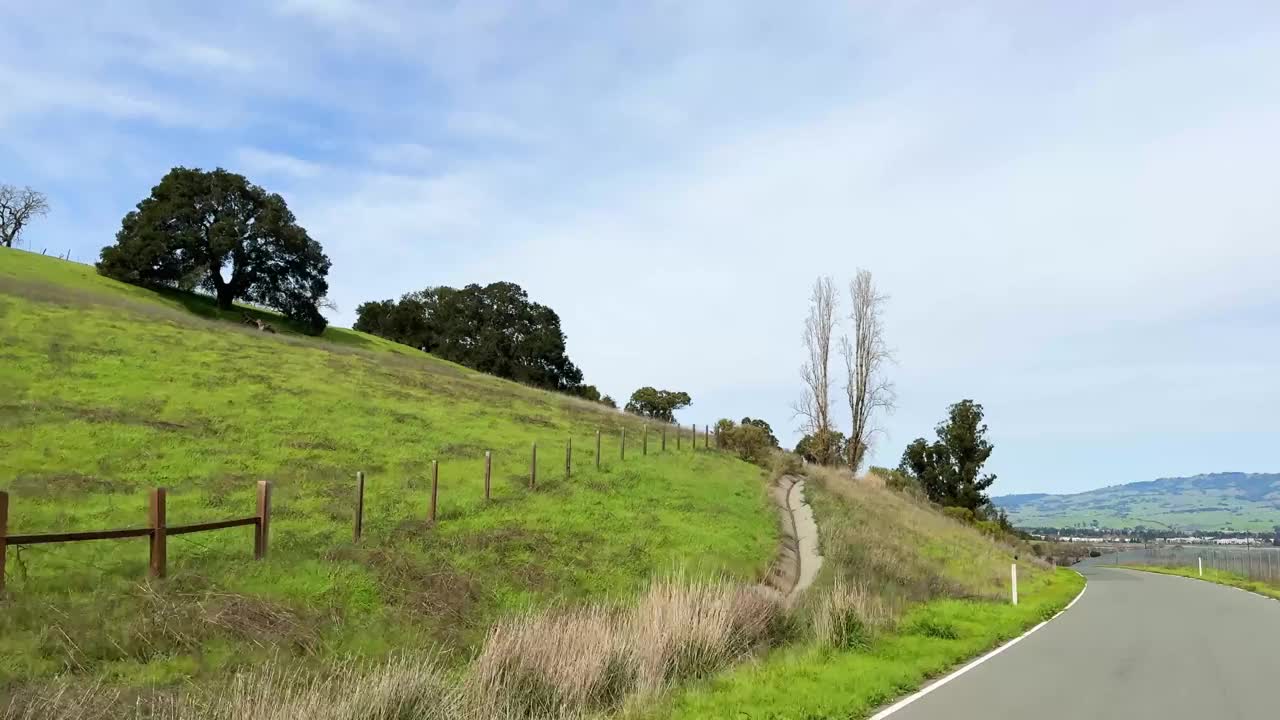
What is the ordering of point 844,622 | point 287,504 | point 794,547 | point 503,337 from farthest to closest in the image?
point 503,337
point 794,547
point 287,504
point 844,622

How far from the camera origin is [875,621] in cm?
1550

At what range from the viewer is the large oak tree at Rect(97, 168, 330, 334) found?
64938mm

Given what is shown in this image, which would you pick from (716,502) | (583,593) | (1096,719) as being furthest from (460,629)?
(716,502)

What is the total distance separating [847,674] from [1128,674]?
409cm

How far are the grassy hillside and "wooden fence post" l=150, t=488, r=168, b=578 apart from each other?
254mm

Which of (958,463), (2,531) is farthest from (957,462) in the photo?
(2,531)

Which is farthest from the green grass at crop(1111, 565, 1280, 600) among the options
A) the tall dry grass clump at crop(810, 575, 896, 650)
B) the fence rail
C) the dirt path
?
the fence rail

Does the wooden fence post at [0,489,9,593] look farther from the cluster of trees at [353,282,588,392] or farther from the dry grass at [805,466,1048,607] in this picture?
the cluster of trees at [353,282,588,392]

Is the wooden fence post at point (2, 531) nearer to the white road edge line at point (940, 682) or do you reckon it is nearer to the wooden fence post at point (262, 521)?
the wooden fence post at point (262, 521)

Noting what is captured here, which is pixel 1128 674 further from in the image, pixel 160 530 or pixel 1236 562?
pixel 1236 562

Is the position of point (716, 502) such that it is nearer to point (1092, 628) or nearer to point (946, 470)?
point (1092, 628)

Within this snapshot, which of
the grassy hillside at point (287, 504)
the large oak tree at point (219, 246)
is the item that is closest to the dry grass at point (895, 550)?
the grassy hillside at point (287, 504)

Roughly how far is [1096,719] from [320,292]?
70898 mm

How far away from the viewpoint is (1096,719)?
8.93m
